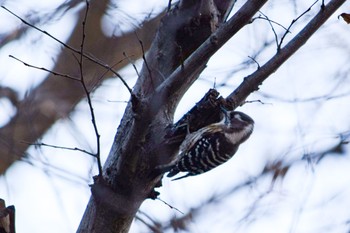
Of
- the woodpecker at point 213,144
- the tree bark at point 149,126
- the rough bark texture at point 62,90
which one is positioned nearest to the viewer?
the tree bark at point 149,126

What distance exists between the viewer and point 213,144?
15.4ft

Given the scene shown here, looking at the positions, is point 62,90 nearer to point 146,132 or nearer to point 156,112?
point 146,132

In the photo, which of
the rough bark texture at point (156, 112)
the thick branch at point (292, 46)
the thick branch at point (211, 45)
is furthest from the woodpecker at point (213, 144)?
the thick branch at point (211, 45)

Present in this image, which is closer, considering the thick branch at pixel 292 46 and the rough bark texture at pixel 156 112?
the rough bark texture at pixel 156 112

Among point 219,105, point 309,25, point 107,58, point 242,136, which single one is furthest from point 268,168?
point 309,25

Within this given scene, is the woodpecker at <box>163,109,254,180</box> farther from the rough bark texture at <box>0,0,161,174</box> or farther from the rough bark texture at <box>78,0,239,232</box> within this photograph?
the rough bark texture at <box>0,0,161,174</box>

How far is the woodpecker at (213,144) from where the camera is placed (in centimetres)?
441

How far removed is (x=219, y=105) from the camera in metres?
4.03

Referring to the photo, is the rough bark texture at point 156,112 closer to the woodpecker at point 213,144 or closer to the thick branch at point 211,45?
the thick branch at point 211,45

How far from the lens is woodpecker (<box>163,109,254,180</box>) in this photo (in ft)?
14.5

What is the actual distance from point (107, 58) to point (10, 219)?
197 cm

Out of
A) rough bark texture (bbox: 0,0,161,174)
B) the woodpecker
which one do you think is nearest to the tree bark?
the woodpecker

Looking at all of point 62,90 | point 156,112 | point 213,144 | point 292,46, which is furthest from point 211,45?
point 62,90

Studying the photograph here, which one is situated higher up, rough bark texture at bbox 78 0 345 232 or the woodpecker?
the woodpecker
